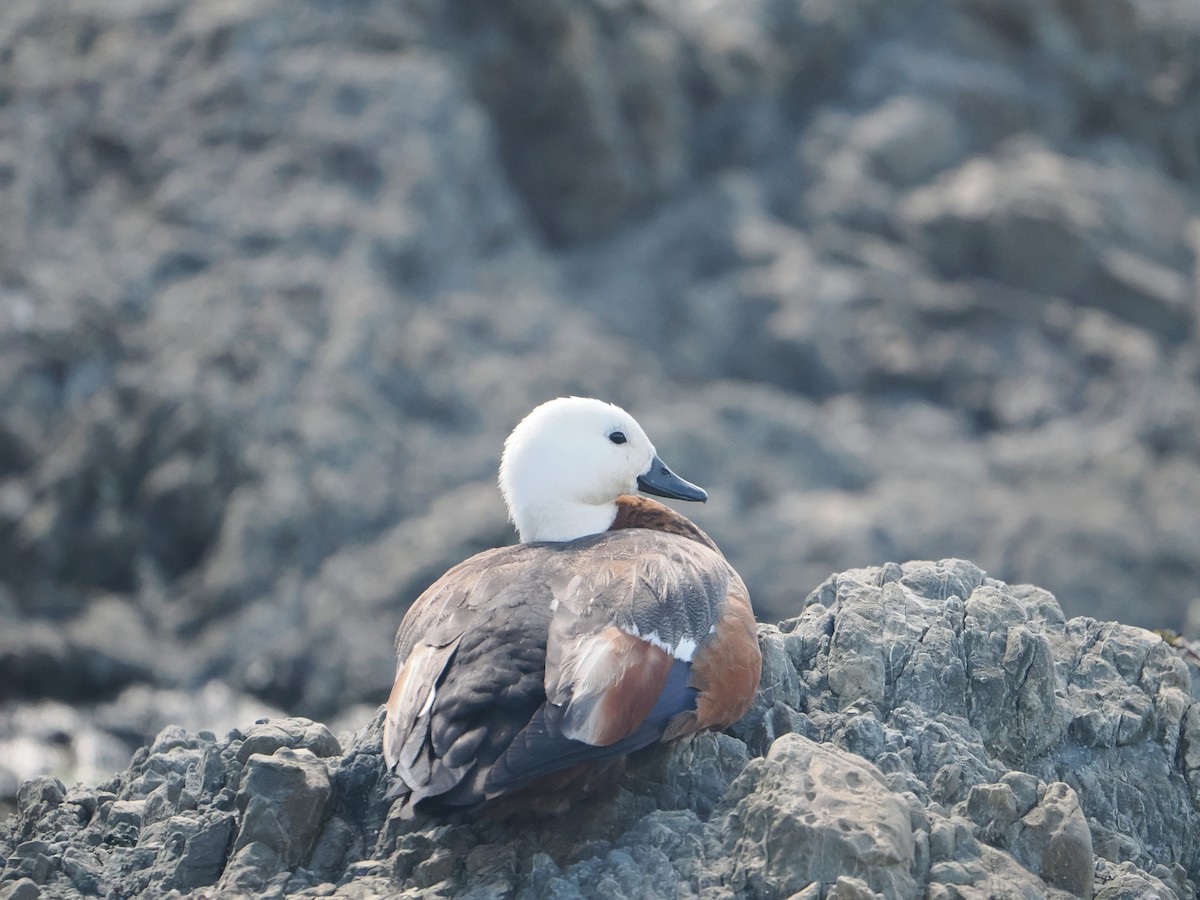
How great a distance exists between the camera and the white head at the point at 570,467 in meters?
6.73

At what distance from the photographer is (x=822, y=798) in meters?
4.77

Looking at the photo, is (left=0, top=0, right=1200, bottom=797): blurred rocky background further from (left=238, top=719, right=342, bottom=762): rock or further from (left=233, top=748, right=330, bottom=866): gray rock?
(left=233, top=748, right=330, bottom=866): gray rock

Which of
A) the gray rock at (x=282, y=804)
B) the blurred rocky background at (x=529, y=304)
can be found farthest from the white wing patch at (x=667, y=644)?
the blurred rocky background at (x=529, y=304)

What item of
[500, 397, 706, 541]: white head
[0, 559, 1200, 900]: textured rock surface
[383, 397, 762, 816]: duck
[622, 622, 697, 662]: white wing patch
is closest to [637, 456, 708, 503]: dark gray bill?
[500, 397, 706, 541]: white head

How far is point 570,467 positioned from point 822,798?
2.46 meters

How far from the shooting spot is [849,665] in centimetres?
581

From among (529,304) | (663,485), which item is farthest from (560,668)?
(529,304)

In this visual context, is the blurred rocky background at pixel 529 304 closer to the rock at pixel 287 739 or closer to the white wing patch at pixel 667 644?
the rock at pixel 287 739

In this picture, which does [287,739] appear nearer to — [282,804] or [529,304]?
[282,804]

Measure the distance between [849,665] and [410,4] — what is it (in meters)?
12.0

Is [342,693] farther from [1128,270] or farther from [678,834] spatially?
[1128,270]

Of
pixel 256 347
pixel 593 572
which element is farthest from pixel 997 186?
pixel 593 572

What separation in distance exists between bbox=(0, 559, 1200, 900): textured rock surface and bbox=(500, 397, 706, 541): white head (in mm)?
1107

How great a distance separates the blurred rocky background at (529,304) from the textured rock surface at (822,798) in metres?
6.09
